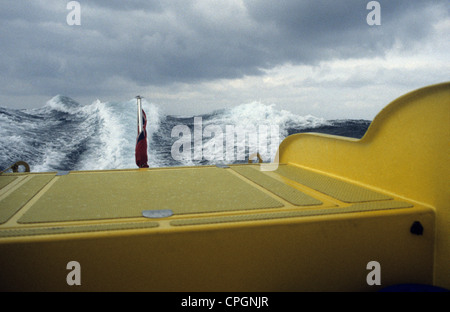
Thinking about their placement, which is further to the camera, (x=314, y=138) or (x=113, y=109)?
(x=113, y=109)

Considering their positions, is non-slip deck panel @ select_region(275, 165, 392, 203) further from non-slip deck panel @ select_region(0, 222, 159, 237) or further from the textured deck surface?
non-slip deck panel @ select_region(0, 222, 159, 237)

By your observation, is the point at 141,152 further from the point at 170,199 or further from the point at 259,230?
the point at 259,230

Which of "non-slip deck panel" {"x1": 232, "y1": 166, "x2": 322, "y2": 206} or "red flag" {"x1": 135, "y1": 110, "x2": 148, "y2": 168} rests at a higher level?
"red flag" {"x1": 135, "y1": 110, "x2": 148, "y2": 168}

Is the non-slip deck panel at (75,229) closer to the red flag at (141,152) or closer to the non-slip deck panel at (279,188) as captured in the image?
the non-slip deck panel at (279,188)

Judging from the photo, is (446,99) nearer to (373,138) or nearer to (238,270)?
(373,138)

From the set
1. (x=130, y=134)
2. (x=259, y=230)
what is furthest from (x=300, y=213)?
(x=130, y=134)

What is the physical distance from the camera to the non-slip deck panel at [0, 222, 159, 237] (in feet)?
4.16

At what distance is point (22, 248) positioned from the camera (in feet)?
3.97

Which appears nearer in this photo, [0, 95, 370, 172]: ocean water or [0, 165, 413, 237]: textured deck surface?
[0, 165, 413, 237]: textured deck surface

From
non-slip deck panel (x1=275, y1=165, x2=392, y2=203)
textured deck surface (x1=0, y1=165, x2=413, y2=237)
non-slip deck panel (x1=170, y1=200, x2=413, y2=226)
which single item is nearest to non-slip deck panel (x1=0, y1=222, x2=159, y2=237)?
textured deck surface (x1=0, y1=165, x2=413, y2=237)

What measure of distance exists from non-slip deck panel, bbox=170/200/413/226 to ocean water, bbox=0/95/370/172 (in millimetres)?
6169

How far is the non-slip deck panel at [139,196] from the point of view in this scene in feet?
5.16
